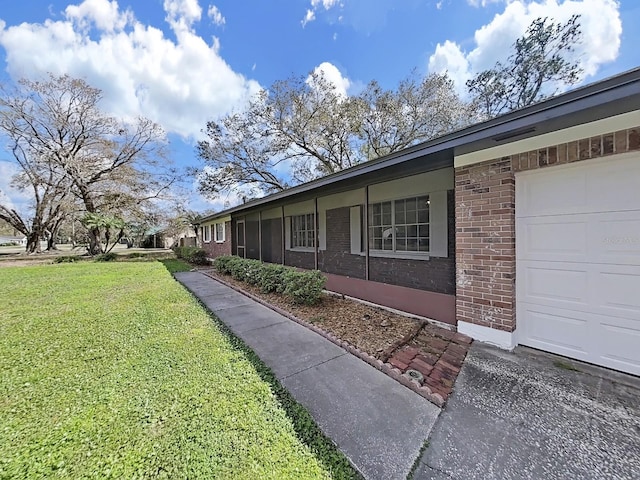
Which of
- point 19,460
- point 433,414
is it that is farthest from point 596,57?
point 19,460

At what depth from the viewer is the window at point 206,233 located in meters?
17.6

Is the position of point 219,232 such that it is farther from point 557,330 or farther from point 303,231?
point 557,330

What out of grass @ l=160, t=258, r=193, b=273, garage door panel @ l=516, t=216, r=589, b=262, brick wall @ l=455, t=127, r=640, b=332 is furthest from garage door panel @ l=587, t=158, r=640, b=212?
grass @ l=160, t=258, r=193, b=273

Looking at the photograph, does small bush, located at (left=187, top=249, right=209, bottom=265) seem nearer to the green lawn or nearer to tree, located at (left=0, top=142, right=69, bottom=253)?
the green lawn

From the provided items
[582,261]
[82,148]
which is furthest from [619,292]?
[82,148]

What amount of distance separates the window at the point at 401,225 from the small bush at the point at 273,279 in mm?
2377

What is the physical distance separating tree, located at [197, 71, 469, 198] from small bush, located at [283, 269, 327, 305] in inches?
496

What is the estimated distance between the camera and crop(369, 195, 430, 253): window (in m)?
5.74

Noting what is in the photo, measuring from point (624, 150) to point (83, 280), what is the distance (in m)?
13.0

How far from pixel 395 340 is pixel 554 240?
231 cm

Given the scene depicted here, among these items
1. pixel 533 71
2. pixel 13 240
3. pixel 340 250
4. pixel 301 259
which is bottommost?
pixel 301 259

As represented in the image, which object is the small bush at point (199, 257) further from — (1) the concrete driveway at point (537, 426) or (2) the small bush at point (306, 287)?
(1) the concrete driveway at point (537, 426)

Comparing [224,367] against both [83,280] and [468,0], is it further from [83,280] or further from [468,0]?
[468,0]

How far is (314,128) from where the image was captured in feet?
52.5
